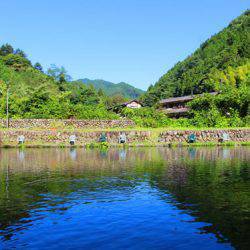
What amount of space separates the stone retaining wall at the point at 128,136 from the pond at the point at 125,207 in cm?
1641

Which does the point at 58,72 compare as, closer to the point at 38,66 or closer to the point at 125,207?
the point at 38,66

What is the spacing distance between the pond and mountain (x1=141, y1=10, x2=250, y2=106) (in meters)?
70.3

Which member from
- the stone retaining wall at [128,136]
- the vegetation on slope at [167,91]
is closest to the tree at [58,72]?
the vegetation on slope at [167,91]

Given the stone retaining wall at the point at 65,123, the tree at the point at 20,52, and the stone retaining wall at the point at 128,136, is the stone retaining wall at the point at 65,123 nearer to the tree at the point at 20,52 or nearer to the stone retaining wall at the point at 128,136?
the stone retaining wall at the point at 128,136

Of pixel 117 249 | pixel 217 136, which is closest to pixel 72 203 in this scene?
pixel 117 249

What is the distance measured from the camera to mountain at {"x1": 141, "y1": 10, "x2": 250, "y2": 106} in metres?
96.5

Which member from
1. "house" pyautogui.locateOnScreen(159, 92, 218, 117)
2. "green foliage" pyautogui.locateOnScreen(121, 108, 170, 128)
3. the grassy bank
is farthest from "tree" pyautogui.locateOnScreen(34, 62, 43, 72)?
the grassy bank

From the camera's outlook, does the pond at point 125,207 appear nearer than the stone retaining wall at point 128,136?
Yes

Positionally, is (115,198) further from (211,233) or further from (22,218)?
(211,233)

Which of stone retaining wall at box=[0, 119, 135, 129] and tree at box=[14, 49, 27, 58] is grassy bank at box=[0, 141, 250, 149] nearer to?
stone retaining wall at box=[0, 119, 135, 129]

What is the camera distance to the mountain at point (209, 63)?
96.5 metres

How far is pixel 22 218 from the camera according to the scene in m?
10.8

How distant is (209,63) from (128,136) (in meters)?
77.2

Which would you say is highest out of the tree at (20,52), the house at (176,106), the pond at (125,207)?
the tree at (20,52)
